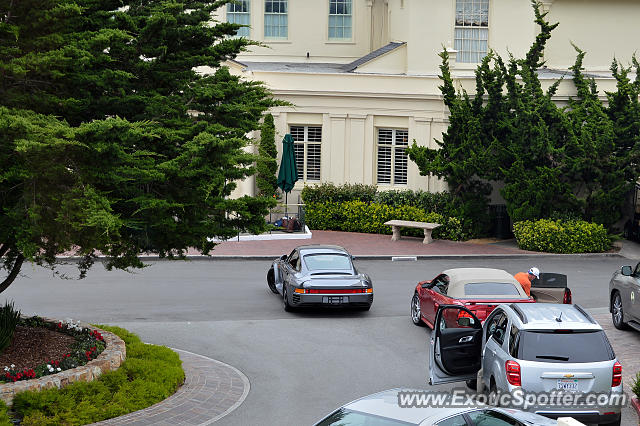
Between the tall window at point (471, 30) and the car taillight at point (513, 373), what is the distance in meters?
25.9

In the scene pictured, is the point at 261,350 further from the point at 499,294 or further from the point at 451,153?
the point at 451,153

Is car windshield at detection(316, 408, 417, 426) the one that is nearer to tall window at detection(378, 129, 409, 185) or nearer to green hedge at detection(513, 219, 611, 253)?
green hedge at detection(513, 219, 611, 253)

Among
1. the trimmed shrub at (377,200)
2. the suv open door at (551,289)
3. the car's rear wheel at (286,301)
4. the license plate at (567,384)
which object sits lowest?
the car's rear wheel at (286,301)

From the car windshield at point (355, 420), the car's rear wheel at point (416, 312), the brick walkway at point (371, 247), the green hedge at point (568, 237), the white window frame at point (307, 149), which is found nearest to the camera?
the car windshield at point (355, 420)

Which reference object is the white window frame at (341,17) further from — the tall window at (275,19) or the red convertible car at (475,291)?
the red convertible car at (475,291)

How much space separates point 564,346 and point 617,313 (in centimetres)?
767

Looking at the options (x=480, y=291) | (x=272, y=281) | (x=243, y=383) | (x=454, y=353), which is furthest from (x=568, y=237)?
(x=243, y=383)

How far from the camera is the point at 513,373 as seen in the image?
36.7 feet

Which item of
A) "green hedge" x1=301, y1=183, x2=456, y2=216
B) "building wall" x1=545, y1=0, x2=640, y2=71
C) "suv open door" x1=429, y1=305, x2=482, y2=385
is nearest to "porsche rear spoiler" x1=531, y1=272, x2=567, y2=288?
"suv open door" x1=429, y1=305, x2=482, y2=385

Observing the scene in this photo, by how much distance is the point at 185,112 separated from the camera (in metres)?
12.9

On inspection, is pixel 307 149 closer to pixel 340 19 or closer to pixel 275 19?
pixel 275 19

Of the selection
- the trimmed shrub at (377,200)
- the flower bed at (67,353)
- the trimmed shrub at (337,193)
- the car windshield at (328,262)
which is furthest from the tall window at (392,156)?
the flower bed at (67,353)

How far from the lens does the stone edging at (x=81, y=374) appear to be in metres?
11.4

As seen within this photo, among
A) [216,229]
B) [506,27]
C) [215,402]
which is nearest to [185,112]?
[216,229]
